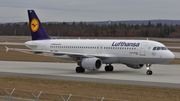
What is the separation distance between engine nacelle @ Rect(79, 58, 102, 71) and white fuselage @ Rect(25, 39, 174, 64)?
1.34m

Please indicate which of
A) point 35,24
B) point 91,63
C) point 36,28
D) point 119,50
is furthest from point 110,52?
point 35,24

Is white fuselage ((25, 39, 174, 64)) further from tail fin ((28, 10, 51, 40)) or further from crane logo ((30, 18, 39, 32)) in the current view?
crane logo ((30, 18, 39, 32))

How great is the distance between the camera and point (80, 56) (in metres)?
Answer: 44.9

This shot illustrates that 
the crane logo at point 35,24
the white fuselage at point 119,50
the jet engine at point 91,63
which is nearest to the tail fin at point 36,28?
the crane logo at point 35,24

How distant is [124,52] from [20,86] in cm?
1415

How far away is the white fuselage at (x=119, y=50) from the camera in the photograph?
41.6 metres

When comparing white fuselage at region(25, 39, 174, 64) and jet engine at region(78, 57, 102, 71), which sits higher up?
white fuselage at region(25, 39, 174, 64)

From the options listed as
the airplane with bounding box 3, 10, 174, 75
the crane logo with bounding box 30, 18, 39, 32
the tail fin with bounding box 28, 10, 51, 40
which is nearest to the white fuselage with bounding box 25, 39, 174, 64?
the airplane with bounding box 3, 10, 174, 75

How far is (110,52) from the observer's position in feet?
146

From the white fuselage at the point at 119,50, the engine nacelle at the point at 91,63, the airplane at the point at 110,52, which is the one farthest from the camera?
the engine nacelle at the point at 91,63

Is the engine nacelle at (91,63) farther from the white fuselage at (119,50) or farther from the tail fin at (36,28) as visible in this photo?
the tail fin at (36,28)

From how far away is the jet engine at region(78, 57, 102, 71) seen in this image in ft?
139

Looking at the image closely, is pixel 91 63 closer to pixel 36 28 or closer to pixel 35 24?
pixel 36 28
